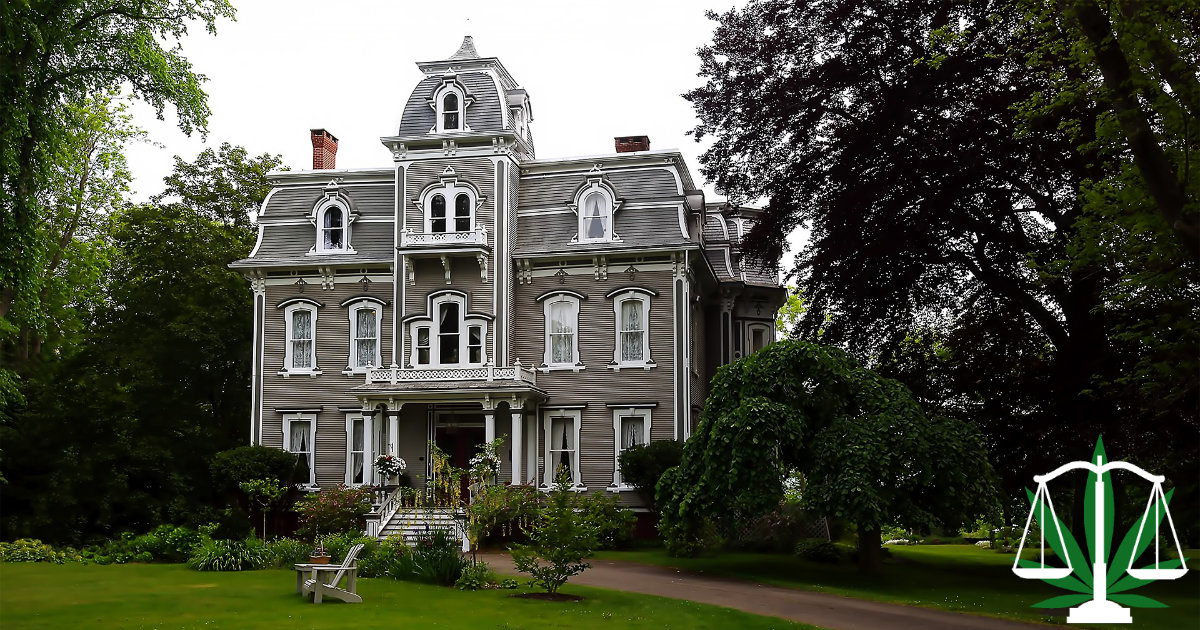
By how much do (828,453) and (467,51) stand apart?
18363 mm

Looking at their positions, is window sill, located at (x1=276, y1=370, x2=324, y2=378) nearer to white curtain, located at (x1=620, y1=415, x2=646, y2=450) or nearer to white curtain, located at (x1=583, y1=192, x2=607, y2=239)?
white curtain, located at (x1=583, y1=192, x2=607, y2=239)

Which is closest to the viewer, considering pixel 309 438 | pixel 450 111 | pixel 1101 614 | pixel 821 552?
Result: pixel 1101 614

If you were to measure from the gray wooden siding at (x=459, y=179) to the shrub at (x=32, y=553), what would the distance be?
1306 cm

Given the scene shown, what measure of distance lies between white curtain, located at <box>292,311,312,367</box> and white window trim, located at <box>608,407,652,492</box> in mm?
9606

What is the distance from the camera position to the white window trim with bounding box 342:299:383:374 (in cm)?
3291

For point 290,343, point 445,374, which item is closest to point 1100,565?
point 445,374

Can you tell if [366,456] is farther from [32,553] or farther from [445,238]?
[32,553]

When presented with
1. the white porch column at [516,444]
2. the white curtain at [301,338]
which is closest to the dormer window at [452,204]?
the white curtain at [301,338]

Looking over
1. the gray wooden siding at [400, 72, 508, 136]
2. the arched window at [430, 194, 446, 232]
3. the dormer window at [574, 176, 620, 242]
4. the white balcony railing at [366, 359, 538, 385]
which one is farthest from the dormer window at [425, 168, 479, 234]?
the white balcony railing at [366, 359, 538, 385]

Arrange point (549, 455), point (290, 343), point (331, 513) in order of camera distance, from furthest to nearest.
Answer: point (290, 343) < point (549, 455) < point (331, 513)

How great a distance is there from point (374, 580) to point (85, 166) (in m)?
23.5

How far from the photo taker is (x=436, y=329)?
105 feet

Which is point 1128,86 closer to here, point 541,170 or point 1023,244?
point 1023,244

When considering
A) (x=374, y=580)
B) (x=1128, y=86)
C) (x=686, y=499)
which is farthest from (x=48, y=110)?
(x=1128, y=86)
